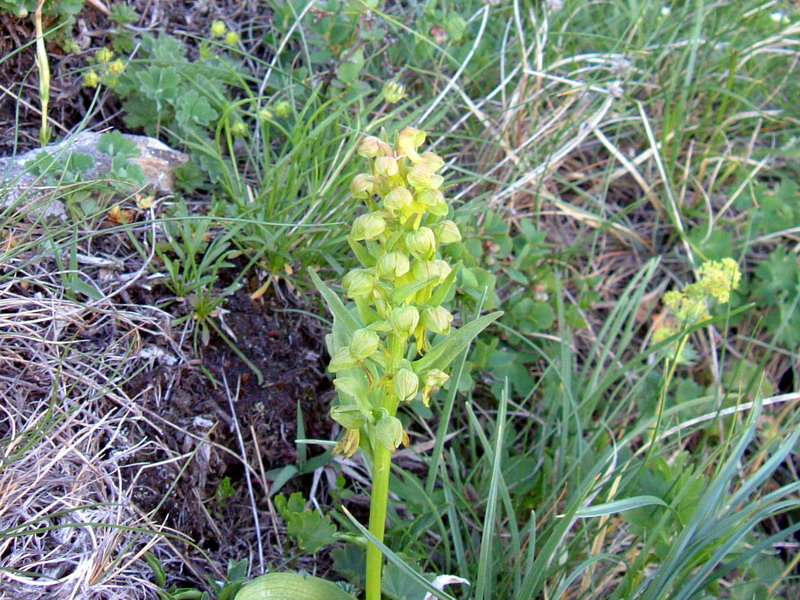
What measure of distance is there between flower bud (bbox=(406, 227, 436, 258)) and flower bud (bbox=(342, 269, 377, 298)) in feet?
0.33

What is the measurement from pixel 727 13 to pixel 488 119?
4.05ft

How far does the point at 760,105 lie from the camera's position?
9.84 ft

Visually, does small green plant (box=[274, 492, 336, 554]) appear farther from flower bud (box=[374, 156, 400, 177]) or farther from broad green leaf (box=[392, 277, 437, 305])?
flower bud (box=[374, 156, 400, 177])

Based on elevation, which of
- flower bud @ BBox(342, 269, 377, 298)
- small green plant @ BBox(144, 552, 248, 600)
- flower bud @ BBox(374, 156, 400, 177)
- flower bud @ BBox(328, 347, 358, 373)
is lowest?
small green plant @ BBox(144, 552, 248, 600)

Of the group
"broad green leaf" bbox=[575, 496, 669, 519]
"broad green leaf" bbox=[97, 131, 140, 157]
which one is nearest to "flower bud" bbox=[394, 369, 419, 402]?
"broad green leaf" bbox=[575, 496, 669, 519]

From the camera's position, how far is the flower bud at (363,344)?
4.34ft

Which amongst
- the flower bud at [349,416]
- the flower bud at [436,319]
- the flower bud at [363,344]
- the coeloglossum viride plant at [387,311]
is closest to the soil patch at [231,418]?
the coeloglossum viride plant at [387,311]

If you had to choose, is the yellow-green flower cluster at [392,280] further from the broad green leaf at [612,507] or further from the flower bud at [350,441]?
the broad green leaf at [612,507]

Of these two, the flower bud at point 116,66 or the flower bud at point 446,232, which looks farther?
the flower bud at point 116,66

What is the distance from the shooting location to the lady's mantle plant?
131 cm

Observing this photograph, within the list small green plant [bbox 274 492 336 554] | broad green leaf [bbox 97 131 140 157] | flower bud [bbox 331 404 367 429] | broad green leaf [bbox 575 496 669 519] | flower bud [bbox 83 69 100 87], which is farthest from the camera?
flower bud [bbox 83 69 100 87]

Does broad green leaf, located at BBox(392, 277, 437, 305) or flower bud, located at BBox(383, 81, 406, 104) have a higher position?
flower bud, located at BBox(383, 81, 406, 104)

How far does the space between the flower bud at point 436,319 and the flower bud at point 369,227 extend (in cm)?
19

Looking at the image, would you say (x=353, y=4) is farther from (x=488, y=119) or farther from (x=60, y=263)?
(x=60, y=263)
